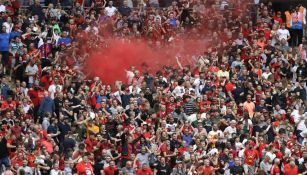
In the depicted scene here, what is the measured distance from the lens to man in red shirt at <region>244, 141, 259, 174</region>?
33.9m

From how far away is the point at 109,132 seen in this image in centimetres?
3431

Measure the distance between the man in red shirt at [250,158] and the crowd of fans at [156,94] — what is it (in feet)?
0.14

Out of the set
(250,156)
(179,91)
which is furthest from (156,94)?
(250,156)

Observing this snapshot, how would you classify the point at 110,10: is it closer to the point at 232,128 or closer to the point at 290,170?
the point at 232,128

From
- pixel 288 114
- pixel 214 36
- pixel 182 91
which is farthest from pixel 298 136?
pixel 214 36

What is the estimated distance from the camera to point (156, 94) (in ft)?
121

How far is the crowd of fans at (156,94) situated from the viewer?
110ft

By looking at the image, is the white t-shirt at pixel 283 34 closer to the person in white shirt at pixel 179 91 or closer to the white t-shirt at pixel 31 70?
the person in white shirt at pixel 179 91

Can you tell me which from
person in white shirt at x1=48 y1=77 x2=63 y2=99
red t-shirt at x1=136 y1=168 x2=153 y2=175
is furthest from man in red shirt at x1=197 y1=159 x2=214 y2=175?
person in white shirt at x1=48 y1=77 x2=63 y2=99

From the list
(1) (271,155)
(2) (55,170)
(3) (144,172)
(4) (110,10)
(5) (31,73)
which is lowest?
(1) (271,155)

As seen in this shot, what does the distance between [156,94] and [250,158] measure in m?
4.23

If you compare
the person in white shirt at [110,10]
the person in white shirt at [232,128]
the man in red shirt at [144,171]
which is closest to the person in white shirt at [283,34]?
the person in white shirt at [110,10]

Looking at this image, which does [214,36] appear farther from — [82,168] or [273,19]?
[82,168]

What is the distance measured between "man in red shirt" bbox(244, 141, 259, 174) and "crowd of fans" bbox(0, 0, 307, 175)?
0.14 ft
